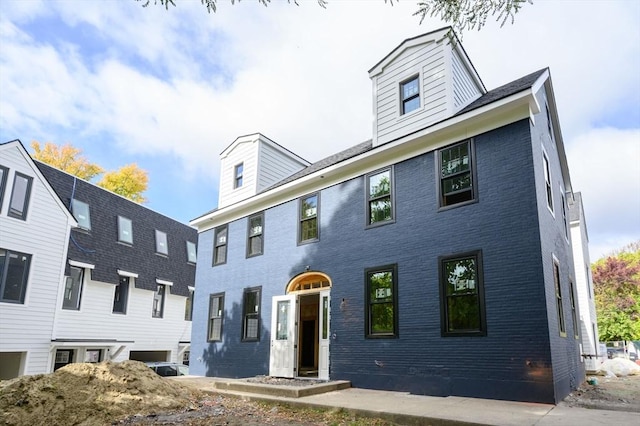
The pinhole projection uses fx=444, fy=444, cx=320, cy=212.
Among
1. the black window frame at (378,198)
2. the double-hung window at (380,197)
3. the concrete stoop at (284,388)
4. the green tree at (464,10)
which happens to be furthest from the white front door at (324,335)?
the green tree at (464,10)

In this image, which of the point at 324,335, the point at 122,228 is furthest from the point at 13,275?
the point at 324,335

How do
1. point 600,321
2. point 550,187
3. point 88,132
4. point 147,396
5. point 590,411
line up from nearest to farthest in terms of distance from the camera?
1. point 590,411
2. point 147,396
3. point 550,187
4. point 88,132
5. point 600,321

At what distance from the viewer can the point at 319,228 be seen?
1209 cm

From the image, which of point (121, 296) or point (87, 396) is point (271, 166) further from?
point (87, 396)

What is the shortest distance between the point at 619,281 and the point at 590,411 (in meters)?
29.3

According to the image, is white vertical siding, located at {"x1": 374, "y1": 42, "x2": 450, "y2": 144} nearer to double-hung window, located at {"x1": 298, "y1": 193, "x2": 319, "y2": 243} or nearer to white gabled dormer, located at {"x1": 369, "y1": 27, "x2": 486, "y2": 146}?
white gabled dormer, located at {"x1": 369, "y1": 27, "x2": 486, "y2": 146}

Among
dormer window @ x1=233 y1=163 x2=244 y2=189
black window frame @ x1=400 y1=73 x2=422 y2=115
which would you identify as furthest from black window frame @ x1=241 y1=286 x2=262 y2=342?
black window frame @ x1=400 y1=73 x2=422 y2=115

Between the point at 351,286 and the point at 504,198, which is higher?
the point at 504,198

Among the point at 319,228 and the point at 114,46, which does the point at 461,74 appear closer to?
the point at 319,228

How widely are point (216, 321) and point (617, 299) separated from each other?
2878cm

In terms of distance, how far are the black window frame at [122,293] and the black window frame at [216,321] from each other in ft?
19.1

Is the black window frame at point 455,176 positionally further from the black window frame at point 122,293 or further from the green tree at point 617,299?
the green tree at point 617,299

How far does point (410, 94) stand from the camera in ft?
36.9

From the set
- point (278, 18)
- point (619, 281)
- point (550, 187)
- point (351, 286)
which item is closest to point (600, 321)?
point (619, 281)
